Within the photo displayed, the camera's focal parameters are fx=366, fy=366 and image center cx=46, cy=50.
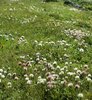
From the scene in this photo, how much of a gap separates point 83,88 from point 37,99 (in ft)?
5.49

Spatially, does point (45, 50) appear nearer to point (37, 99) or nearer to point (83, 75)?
point (83, 75)

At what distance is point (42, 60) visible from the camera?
53.4 feet

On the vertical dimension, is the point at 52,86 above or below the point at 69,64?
above

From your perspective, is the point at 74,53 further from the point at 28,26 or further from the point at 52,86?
the point at 28,26

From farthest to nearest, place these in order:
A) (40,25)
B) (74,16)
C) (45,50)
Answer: (74,16)
(40,25)
(45,50)

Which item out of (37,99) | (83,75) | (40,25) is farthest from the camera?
(40,25)

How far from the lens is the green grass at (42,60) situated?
41.4 feet

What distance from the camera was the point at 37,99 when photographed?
12.3m

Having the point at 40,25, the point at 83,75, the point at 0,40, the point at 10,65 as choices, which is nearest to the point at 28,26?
the point at 40,25

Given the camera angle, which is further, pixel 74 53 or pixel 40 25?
pixel 40 25

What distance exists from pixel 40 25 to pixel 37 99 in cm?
1236

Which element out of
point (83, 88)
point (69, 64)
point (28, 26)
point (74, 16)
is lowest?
point (74, 16)

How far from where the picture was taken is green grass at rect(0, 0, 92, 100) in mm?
12617

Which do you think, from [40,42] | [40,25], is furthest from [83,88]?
[40,25]
